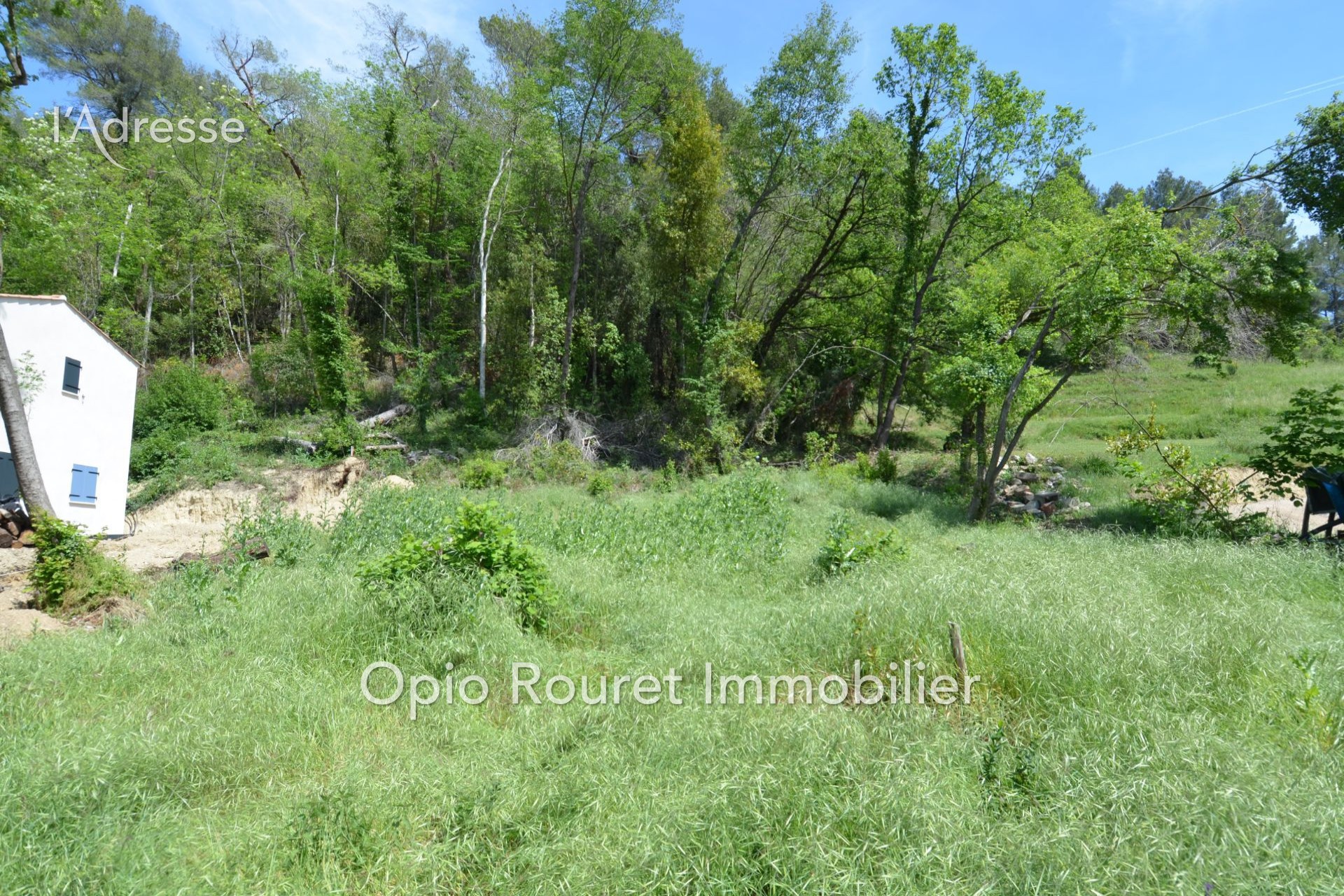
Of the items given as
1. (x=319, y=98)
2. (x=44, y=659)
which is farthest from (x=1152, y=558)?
(x=319, y=98)

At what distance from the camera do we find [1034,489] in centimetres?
1421

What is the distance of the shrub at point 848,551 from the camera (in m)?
7.63

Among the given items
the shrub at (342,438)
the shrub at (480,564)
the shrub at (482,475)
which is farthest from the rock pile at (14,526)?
the shrub at (480,564)

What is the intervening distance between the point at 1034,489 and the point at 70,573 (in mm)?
15939

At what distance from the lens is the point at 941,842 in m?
2.92

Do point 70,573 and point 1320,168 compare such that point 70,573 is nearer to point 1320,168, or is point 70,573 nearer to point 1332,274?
point 1320,168

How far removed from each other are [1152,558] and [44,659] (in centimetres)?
1030

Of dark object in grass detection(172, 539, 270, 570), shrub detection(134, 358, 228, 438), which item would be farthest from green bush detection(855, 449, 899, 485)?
shrub detection(134, 358, 228, 438)

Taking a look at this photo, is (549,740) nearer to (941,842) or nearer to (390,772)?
(390,772)

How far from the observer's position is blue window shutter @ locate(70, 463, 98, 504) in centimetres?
1272

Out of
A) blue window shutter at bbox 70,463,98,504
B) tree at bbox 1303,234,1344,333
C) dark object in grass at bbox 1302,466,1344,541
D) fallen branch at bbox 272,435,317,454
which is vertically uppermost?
tree at bbox 1303,234,1344,333

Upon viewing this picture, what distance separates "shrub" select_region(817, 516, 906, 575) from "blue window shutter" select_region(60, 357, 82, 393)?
47.6 feet

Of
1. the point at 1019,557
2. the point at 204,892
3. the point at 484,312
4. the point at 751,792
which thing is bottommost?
the point at 204,892

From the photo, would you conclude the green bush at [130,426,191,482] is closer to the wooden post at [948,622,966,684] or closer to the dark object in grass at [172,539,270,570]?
the dark object in grass at [172,539,270,570]
